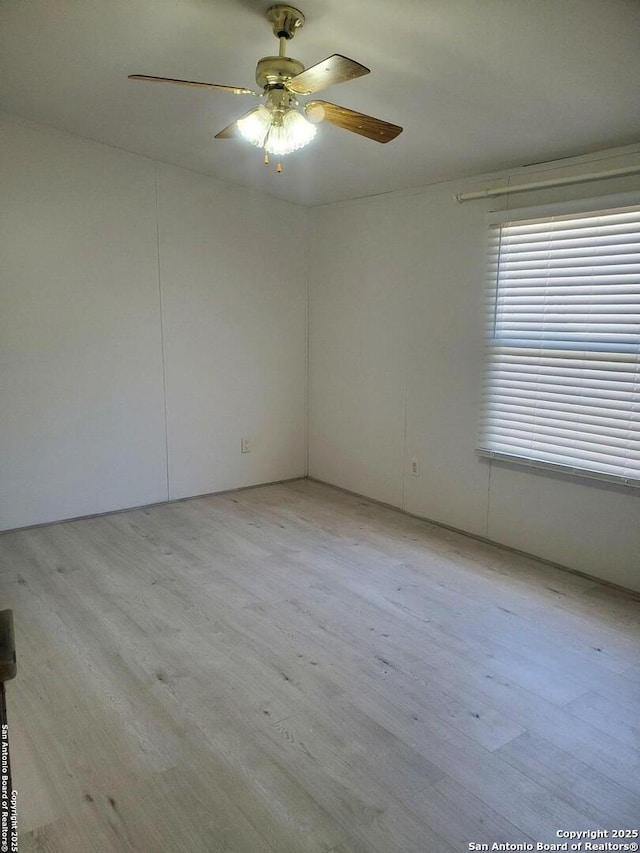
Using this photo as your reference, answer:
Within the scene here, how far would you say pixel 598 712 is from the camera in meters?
2.14

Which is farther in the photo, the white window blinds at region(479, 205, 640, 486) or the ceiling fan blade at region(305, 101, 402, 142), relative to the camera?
the white window blinds at region(479, 205, 640, 486)

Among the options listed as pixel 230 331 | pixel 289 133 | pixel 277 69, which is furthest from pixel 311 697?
pixel 230 331

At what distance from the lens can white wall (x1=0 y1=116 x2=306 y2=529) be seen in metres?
3.63

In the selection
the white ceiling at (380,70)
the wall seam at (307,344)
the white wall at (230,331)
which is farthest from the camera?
the wall seam at (307,344)

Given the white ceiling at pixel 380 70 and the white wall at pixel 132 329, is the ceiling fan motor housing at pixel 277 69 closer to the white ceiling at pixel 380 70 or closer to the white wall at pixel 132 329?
the white ceiling at pixel 380 70

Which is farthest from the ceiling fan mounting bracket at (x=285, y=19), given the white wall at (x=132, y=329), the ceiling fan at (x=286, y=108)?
the white wall at (x=132, y=329)

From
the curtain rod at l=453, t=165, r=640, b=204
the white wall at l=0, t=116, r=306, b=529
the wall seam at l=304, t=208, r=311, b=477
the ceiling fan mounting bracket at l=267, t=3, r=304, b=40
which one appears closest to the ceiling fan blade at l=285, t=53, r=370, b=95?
the ceiling fan mounting bracket at l=267, t=3, r=304, b=40

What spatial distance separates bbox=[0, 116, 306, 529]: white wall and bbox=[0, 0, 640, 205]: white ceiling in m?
0.42

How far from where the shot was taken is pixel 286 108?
7.27 feet

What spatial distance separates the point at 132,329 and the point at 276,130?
2.20 metres

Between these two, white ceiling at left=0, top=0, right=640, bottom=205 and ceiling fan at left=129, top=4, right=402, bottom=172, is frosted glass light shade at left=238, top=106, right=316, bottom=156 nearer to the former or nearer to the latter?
ceiling fan at left=129, top=4, right=402, bottom=172

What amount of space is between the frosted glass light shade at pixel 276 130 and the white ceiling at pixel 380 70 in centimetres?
36

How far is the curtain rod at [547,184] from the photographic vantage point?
2.89m

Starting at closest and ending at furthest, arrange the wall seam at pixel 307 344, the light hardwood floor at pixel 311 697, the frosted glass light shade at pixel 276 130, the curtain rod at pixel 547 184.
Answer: the light hardwood floor at pixel 311 697 < the frosted glass light shade at pixel 276 130 < the curtain rod at pixel 547 184 < the wall seam at pixel 307 344
